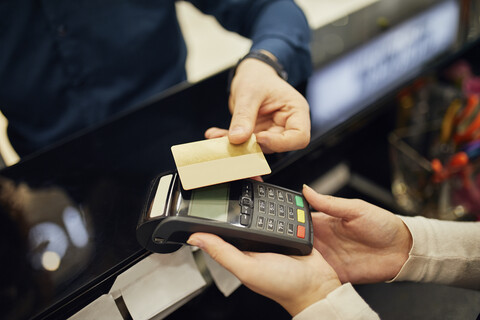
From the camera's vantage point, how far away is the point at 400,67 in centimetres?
101

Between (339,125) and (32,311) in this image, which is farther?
(339,125)

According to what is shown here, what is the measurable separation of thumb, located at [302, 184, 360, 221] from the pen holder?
0.57 meters

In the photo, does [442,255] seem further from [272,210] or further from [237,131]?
[237,131]

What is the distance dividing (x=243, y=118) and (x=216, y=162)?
108 mm

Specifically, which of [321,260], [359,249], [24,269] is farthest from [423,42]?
[24,269]

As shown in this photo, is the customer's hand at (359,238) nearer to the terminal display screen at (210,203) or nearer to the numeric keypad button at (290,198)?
the numeric keypad button at (290,198)

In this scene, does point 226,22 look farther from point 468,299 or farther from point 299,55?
point 468,299

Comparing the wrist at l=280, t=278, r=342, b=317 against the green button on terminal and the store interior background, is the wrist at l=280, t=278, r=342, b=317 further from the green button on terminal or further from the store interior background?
the store interior background

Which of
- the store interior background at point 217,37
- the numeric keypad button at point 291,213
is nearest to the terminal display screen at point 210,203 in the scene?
the numeric keypad button at point 291,213

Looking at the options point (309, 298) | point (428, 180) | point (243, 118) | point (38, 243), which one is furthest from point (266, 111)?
point (428, 180)

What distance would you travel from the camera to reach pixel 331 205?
1.98 ft

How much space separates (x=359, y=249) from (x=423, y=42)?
2.57 ft

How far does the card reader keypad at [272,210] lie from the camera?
1.68ft

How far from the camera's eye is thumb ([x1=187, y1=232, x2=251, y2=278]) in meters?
0.48
